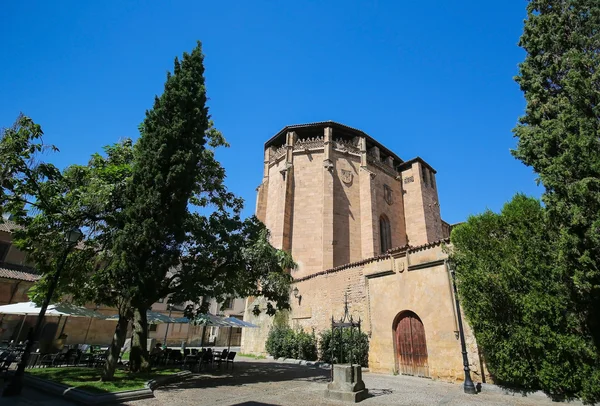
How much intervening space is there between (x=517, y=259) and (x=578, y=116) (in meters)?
4.55

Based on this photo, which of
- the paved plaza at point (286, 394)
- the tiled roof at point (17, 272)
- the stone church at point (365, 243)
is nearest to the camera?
the paved plaza at point (286, 394)

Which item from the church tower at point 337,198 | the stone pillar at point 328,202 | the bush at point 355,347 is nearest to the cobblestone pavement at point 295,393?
the bush at point 355,347

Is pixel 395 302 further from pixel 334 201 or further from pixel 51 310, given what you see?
pixel 51 310

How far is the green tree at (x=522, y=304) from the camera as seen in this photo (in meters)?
8.21

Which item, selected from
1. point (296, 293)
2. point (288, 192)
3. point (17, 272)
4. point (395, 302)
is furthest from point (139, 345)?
point (17, 272)

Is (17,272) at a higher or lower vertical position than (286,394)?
higher

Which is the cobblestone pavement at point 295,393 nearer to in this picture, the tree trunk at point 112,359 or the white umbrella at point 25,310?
the tree trunk at point 112,359

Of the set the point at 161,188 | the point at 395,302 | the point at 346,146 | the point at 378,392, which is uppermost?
the point at 346,146

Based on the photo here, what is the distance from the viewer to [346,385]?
8.43m

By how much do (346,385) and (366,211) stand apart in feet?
61.0

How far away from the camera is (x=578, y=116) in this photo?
8086 mm

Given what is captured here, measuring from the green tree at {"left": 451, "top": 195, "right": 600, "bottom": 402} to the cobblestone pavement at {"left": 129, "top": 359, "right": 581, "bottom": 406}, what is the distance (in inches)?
30.1

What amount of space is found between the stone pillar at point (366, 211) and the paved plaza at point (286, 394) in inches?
521

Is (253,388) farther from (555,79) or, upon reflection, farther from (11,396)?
(555,79)
